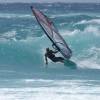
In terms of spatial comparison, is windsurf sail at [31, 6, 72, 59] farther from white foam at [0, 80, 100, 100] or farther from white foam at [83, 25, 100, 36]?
white foam at [83, 25, 100, 36]

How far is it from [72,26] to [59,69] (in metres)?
13.1

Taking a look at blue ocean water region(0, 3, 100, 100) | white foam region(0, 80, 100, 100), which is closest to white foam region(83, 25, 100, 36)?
blue ocean water region(0, 3, 100, 100)

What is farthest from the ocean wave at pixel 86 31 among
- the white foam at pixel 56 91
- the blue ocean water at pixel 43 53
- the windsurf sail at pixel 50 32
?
the white foam at pixel 56 91

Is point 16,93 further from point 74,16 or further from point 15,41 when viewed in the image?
point 74,16

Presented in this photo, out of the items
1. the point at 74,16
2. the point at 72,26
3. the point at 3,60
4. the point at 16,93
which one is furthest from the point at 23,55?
the point at 16,93

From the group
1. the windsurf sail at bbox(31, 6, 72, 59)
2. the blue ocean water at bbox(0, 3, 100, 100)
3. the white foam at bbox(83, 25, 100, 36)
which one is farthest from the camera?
the white foam at bbox(83, 25, 100, 36)

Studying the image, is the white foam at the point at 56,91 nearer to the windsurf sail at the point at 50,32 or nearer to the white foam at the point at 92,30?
the windsurf sail at the point at 50,32

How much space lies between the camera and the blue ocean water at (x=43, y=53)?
23078 millimetres

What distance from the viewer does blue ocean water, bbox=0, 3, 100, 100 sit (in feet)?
75.7

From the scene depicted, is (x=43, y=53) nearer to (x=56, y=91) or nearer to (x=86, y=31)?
(x=86, y=31)

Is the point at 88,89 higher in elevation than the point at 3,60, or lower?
lower

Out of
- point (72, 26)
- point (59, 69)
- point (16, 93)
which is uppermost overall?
point (72, 26)

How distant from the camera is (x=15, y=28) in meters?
43.1

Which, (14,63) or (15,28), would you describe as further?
(15,28)
